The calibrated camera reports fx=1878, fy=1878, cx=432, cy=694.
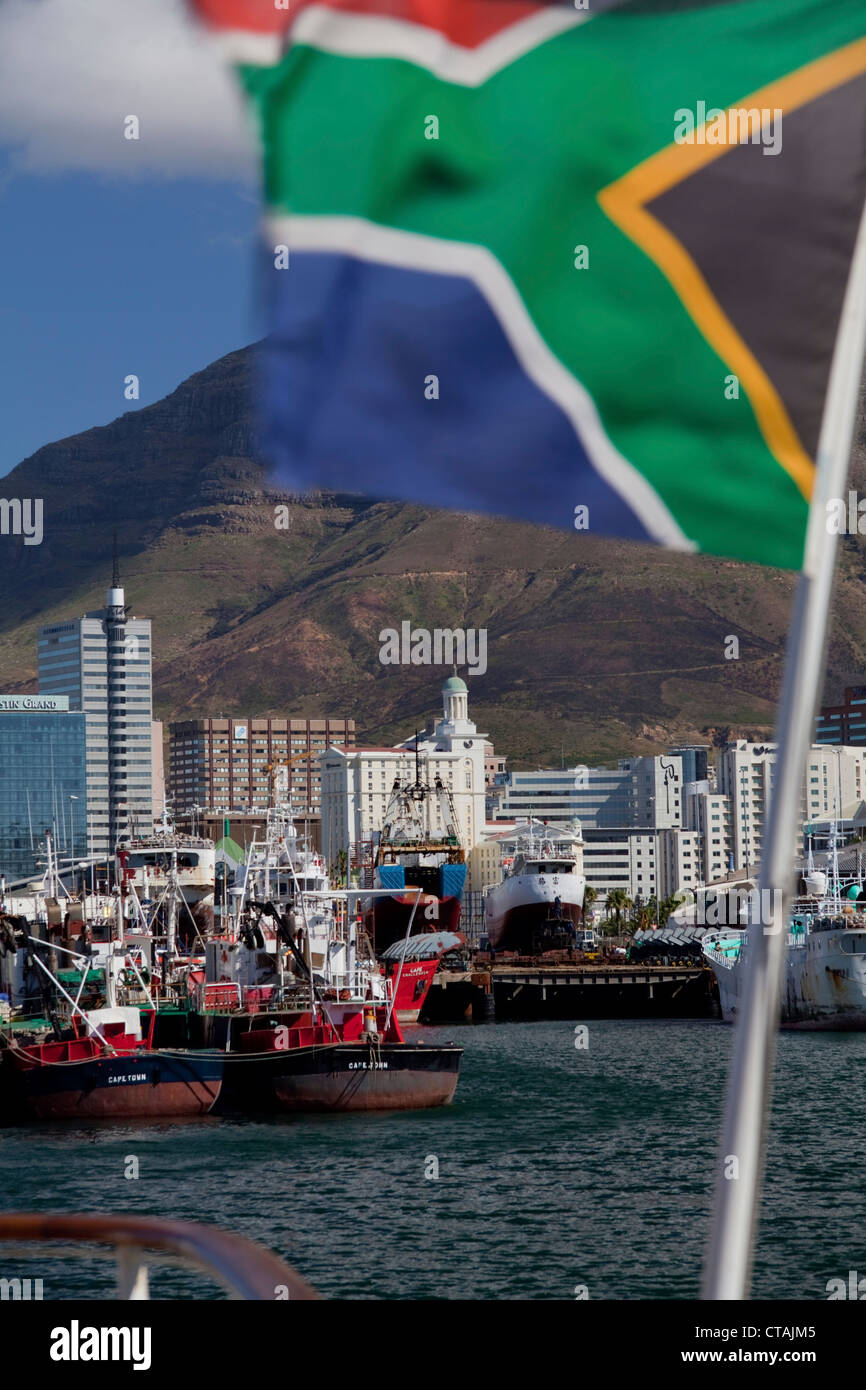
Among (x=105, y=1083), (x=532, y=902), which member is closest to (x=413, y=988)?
(x=105, y=1083)

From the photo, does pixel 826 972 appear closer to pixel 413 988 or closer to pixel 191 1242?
pixel 413 988

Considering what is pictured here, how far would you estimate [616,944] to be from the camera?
144 meters

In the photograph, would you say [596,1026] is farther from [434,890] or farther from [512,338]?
[512,338]

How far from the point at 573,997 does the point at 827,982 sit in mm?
22804

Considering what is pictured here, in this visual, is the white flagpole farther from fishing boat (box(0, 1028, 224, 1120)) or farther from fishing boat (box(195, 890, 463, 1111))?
fishing boat (box(195, 890, 463, 1111))

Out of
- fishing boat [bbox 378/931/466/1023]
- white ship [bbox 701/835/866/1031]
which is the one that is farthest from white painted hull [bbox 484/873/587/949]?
white ship [bbox 701/835/866/1031]

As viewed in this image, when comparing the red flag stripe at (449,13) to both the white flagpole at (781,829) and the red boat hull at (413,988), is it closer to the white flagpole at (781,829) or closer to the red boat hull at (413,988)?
the white flagpole at (781,829)

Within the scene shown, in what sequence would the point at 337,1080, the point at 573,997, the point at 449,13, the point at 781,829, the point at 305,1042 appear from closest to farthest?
the point at 781,829
the point at 449,13
the point at 337,1080
the point at 305,1042
the point at 573,997

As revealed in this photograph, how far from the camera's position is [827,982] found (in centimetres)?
7612

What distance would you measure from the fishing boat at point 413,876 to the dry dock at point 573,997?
7.99m

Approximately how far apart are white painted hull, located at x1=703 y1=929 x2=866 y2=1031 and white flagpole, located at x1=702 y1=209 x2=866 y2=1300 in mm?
69004

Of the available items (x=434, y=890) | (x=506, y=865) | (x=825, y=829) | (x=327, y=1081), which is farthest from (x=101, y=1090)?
(x=825, y=829)

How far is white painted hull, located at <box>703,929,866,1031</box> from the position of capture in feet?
246

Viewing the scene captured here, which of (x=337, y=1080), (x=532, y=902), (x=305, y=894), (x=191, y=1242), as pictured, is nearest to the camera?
(x=191, y=1242)
